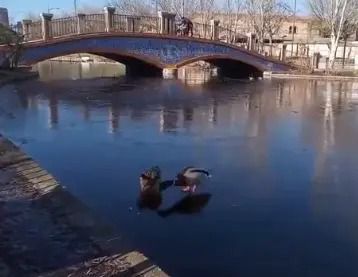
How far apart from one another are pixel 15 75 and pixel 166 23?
1270 cm

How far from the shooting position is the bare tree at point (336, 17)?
40.8 m

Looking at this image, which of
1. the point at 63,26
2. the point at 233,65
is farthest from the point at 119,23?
the point at 233,65

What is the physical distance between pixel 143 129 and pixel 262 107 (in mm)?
7464

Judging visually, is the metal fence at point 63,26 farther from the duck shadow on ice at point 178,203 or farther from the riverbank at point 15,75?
the duck shadow on ice at point 178,203

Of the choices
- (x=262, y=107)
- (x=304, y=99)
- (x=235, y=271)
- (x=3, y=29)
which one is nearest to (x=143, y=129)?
(x=262, y=107)

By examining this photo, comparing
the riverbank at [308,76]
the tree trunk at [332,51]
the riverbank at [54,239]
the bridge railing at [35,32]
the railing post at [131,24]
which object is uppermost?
the railing post at [131,24]

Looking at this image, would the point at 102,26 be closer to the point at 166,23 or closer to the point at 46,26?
the point at 46,26

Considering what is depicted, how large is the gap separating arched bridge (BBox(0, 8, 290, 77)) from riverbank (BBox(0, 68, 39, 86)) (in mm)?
726

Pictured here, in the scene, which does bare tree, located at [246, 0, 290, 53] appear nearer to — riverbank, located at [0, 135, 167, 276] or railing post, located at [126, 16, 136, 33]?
railing post, located at [126, 16, 136, 33]

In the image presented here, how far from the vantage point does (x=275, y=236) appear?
7.19 metres

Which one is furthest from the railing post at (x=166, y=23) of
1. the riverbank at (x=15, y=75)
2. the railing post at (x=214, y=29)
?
the riverbank at (x=15, y=75)

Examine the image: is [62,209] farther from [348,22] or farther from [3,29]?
[348,22]

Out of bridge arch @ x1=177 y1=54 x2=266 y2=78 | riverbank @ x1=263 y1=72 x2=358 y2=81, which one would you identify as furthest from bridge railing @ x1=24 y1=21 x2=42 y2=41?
riverbank @ x1=263 y1=72 x2=358 y2=81

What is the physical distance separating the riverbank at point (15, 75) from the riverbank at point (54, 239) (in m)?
→ 21.5
